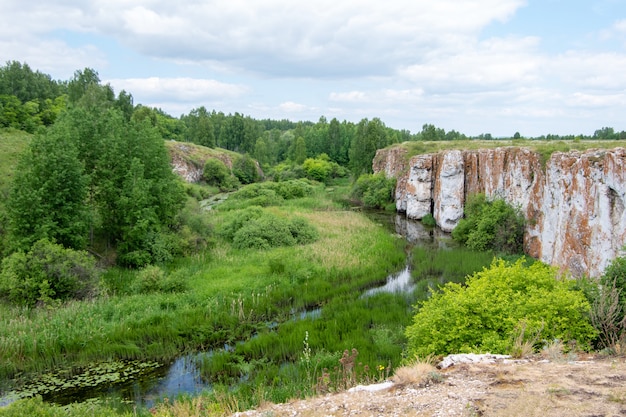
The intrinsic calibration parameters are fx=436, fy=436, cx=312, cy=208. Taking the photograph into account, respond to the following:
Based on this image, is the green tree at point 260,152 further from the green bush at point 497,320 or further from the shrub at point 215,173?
the green bush at point 497,320

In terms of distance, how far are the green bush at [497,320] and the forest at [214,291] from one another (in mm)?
40

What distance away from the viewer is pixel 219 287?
67.6 feet

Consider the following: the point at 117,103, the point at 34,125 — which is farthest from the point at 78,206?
the point at 117,103

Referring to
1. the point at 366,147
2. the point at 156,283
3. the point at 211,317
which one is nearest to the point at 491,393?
the point at 211,317

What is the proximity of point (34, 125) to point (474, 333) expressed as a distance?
175ft

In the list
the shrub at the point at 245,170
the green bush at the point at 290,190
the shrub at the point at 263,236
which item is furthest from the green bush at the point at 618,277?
the shrub at the point at 245,170

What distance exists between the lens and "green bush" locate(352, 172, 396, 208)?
51.9 m

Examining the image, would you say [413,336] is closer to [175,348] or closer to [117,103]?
[175,348]

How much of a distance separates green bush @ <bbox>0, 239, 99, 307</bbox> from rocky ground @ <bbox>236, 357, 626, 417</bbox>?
12.9 m

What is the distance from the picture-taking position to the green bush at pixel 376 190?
5194 centimetres

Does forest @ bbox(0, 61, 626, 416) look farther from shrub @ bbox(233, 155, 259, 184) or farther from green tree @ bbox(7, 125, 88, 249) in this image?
shrub @ bbox(233, 155, 259, 184)

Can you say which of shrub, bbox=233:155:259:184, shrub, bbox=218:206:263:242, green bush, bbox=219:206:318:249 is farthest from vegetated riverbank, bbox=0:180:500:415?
shrub, bbox=233:155:259:184

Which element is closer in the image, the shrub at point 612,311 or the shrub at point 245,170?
the shrub at point 612,311

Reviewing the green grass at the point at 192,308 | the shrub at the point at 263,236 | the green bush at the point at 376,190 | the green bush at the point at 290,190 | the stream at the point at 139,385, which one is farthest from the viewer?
the green bush at the point at 290,190
